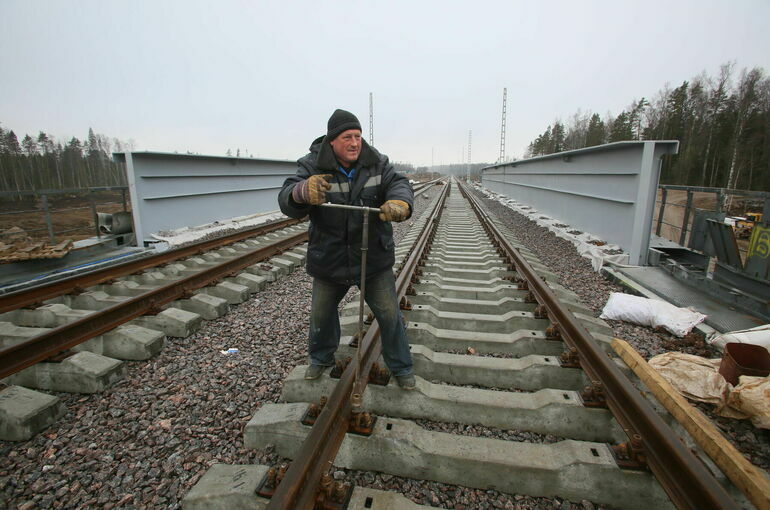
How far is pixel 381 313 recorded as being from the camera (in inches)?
106

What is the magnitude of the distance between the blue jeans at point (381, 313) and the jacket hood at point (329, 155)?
0.76 m

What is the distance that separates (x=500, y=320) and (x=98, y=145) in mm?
94522

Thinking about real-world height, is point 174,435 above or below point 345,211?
below

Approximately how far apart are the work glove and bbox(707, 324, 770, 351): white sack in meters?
3.88

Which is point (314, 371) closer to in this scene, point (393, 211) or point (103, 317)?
point (393, 211)

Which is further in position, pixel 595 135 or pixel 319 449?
pixel 595 135

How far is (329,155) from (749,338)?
4.14 m

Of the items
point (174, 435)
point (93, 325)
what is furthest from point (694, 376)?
point (93, 325)

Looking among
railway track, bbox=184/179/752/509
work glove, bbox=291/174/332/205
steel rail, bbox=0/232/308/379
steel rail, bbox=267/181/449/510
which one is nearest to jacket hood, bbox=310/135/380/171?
work glove, bbox=291/174/332/205

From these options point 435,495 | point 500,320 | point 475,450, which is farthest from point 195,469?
point 500,320

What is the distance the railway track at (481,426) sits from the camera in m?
1.92

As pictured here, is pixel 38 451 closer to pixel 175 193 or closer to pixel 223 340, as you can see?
pixel 223 340

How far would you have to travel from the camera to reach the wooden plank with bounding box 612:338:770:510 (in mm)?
1934

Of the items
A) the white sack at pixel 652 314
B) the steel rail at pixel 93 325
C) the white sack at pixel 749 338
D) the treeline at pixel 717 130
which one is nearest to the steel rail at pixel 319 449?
the steel rail at pixel 93 325
